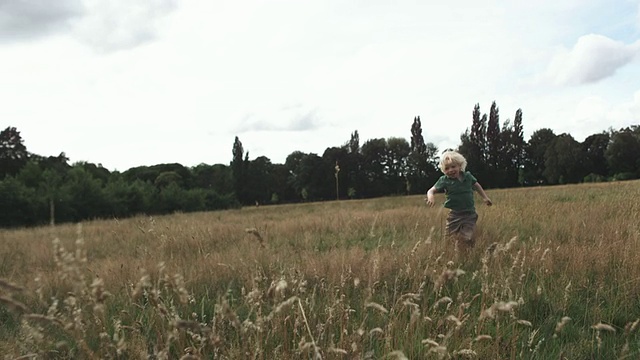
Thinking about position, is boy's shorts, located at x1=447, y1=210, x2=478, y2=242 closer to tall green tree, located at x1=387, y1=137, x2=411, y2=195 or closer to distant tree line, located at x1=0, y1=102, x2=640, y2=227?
distant tree line, located at x1=0, y1=102, x2=640, y2=227

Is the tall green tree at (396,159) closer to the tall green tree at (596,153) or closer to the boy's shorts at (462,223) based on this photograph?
the tall green tree at (596,153)

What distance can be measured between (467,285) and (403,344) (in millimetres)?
1476

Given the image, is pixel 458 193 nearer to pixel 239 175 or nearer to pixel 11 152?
pixel 11 152

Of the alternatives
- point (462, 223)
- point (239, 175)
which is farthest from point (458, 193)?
point (239, 175)

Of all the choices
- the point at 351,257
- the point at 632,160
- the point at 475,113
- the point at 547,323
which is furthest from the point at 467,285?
the point at 475,113

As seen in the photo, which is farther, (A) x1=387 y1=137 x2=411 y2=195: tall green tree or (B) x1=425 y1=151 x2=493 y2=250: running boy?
(A) x1=387 y1=137 x2=411 y2=195: tall green tree

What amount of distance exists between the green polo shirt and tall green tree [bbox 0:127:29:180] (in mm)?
51796

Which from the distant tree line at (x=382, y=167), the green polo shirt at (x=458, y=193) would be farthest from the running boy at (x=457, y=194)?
the distant tree line at (x=382, y=167)

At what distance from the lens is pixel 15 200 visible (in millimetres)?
27688

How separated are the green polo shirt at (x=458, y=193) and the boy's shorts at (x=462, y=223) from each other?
0.24 ft

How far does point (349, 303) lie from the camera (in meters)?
3.09

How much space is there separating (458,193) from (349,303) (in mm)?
3331

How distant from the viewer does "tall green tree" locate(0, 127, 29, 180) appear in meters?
44.4

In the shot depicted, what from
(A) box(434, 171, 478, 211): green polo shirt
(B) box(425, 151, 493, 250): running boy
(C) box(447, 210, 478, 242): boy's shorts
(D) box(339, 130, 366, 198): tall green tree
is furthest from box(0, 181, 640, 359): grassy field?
(D) box(339, 130, 366, 198): tall green tree
